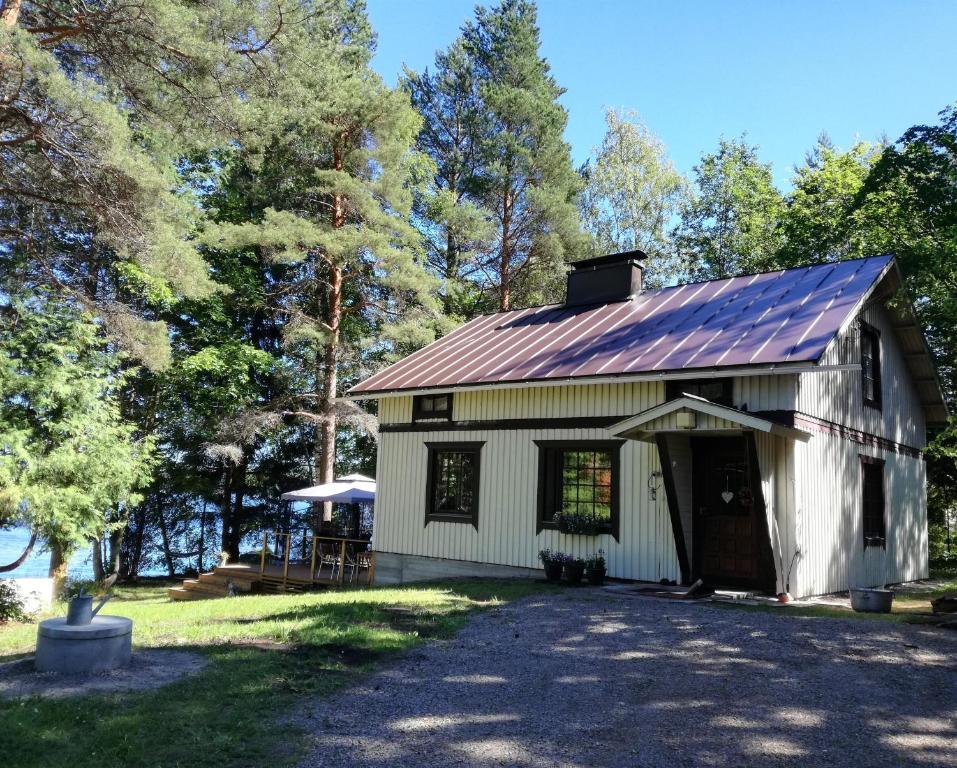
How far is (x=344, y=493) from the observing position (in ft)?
53.2

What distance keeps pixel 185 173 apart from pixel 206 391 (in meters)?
6.74

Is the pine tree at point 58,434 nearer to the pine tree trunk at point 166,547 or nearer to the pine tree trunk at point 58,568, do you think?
the pine tree trunk at point 58,568

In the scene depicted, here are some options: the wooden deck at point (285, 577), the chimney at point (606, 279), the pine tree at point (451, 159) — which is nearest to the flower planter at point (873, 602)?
the chimney at point (606, 279)

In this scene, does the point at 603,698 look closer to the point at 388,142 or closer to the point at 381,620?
the point at 381,620

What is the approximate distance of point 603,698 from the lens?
17.9 ft

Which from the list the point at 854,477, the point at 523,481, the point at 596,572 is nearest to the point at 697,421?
the point at 596,572

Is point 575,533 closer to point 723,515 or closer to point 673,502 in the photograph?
point 673,502

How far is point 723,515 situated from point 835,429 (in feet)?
8.02

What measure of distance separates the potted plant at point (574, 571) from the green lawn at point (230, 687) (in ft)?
4.88

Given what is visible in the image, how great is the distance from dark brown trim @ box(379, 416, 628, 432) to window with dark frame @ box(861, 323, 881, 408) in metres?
4.71

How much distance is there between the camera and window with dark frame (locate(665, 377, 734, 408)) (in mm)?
10828

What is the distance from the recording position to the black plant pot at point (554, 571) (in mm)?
11602

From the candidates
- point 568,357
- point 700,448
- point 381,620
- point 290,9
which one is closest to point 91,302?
point 290,9

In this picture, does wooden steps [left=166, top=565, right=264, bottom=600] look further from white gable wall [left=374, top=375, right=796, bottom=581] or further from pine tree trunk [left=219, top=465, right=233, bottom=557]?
pine tree trunk [left=219, top=465, right=233, bottom=557]
